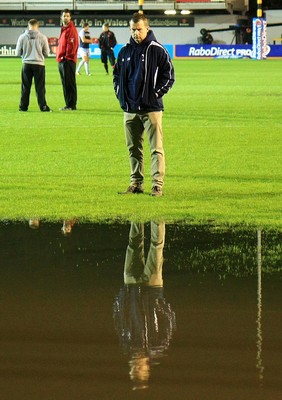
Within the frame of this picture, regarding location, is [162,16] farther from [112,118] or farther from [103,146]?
[103,146]

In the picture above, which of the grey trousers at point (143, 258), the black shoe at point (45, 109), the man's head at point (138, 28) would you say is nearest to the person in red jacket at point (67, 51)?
the black shoe at point (45, 109)

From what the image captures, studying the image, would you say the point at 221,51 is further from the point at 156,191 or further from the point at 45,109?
the point at 156,191

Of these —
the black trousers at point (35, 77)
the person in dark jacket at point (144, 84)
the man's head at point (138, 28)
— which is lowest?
the person in dark jacket at point (144, 84)

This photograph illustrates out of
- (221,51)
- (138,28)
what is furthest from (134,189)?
(221,51)

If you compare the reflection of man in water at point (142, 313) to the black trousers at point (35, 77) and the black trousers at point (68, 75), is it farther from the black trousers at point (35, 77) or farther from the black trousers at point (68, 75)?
the black trousers at point (35, 77)

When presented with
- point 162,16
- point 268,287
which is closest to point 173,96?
point 268,287

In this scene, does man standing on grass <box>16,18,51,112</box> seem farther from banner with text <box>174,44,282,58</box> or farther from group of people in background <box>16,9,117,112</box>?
banner with text <box>174,44,282,58</box>

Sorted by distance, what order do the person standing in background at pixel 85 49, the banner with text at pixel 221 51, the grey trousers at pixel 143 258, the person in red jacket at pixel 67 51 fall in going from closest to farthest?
the grey trousers at pixel 143 258, the person in red jacket at pixel 67 51, the person standing in background at pixel 85 49, the banner with text at pixel 221 51

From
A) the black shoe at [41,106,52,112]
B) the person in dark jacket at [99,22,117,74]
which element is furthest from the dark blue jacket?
the person in dark jacket at [99,22,117,74]

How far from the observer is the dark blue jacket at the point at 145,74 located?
12.8 metres

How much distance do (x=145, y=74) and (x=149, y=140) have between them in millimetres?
751

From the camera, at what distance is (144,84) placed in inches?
507

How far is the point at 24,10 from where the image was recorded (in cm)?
8262

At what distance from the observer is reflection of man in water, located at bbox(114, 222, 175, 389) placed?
6.12 meters
